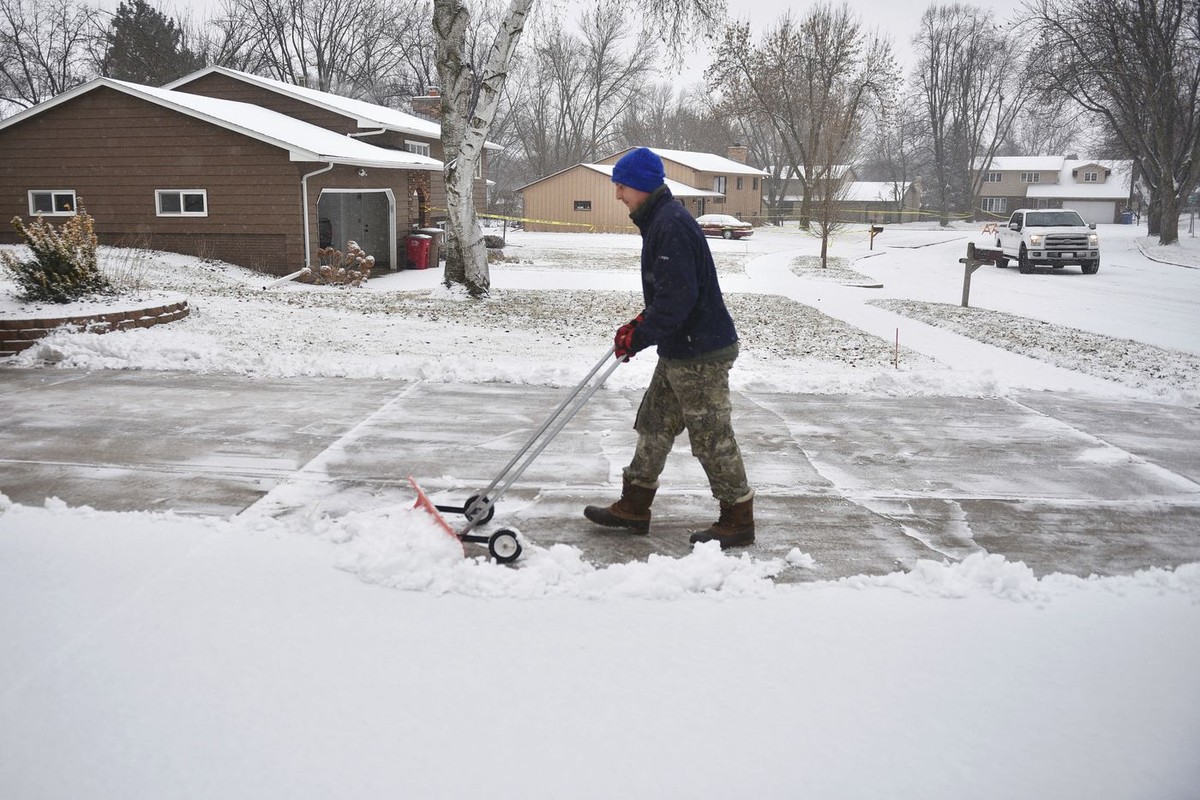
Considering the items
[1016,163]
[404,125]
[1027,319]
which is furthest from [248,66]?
[1016,163]

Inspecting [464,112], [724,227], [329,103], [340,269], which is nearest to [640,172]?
[464,112]

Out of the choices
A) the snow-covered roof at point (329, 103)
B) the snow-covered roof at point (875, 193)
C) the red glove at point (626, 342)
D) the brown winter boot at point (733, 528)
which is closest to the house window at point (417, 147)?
the snow-covered roof at point (329, 103)

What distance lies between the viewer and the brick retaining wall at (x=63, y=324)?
30.1ft

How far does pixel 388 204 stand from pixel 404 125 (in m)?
4.22

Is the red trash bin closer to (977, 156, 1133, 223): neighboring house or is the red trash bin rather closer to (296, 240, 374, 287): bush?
(296, 240, 374, 287): bush

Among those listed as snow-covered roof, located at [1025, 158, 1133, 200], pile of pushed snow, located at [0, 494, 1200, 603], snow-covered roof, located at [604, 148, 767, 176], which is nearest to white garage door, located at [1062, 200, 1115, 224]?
snow-covered roof, located at [1025, 158, 1133, 200]

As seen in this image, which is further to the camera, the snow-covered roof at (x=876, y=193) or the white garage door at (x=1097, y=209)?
the snow-covered roof at (x=876, y=193)

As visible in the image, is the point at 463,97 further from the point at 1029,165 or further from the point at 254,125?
the point at 1029,165

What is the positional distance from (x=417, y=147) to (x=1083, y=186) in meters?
76.4

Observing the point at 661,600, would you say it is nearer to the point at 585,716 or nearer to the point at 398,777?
the point at 585,716

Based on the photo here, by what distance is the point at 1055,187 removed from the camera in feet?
284

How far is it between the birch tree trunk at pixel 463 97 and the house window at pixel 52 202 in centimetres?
1041

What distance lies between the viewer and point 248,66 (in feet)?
169

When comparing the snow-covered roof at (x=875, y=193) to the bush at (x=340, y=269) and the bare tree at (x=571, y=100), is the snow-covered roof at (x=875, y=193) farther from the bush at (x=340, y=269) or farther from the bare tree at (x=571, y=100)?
the bush at (x=340, y=269)
